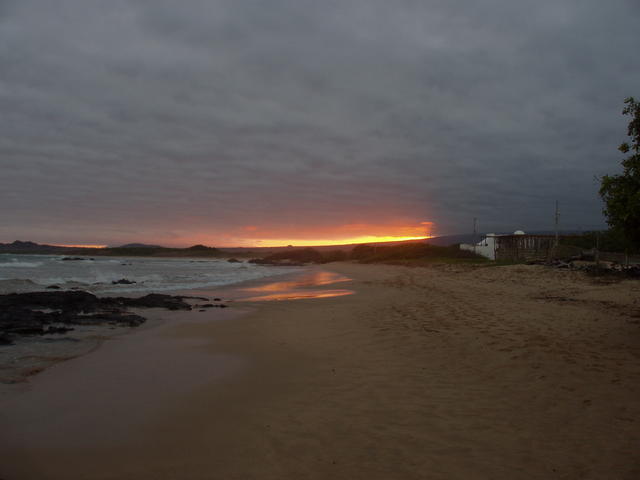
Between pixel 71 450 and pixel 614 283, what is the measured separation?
68.8ft

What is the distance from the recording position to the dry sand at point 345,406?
12.9 feet

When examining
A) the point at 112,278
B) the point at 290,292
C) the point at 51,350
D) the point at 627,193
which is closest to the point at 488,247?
the point at 290,292

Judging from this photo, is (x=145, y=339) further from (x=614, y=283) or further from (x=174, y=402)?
(x=614, y=283)

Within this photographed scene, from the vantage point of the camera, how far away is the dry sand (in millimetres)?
3936

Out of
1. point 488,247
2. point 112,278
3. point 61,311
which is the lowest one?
point 112,278

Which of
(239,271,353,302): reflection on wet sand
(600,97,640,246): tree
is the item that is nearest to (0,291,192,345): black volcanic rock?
(239,271,353,302): reflection on wet sand

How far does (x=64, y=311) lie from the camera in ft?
44.0

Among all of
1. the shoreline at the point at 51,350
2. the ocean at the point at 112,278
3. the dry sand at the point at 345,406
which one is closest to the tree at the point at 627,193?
the dry sand at the point at 345,406

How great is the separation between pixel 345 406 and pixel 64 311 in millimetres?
11856

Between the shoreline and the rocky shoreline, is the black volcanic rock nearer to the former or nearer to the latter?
the rocky shoreline

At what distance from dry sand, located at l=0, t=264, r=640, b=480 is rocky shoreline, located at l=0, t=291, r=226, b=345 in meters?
2.33

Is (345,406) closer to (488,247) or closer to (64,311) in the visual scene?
(64,311)

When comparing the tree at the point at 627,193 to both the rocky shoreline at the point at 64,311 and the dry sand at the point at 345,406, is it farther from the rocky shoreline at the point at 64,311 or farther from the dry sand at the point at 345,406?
the rocky shoreline at the point at 64,311

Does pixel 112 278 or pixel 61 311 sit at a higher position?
pixel 61 311
